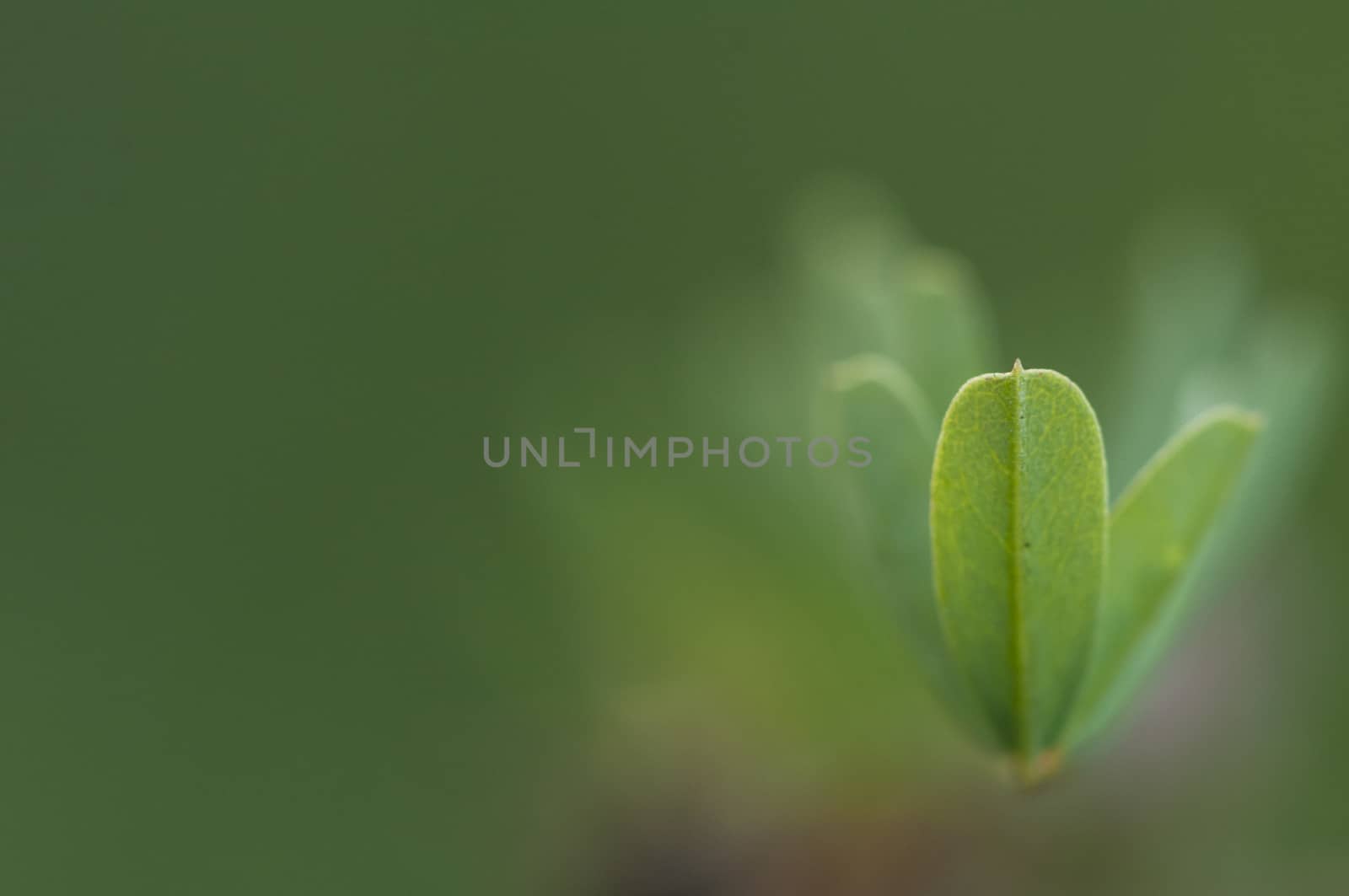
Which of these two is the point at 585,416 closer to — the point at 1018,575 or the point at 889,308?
the point at 889,308

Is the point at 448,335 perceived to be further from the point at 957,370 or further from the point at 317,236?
the point at 957,370

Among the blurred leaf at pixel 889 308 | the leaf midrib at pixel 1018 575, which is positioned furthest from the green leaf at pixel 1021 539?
the blurred leaf at pixel 889 308

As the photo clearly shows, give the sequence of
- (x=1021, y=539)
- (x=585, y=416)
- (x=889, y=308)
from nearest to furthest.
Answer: (x=1021, y=539), (x=889, y=308), (x=585, y=416)

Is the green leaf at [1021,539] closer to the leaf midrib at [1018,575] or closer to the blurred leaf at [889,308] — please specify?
the leaf midrib at [1018,575]

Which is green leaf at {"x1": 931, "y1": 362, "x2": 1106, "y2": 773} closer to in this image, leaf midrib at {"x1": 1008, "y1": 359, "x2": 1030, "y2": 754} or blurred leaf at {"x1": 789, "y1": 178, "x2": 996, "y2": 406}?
leaf midrib at {"x1": 1008, "y1": 359, "x2": 1030, "y2": 754}

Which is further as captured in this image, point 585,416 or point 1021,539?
point 585,416

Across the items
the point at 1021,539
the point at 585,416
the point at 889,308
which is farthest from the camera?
the point at 585,416

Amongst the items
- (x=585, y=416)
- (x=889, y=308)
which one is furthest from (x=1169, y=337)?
(x=585, y=416)
